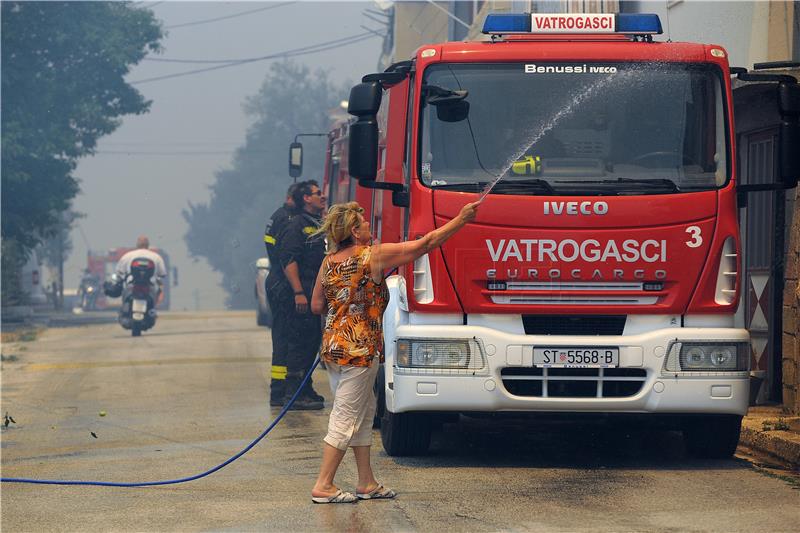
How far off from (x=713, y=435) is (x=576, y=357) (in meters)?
1.32

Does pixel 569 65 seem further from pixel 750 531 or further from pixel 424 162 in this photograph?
pixel 750 531

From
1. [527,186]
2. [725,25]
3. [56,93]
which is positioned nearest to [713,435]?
[527,186]

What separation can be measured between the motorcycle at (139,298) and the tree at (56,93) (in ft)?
35.9

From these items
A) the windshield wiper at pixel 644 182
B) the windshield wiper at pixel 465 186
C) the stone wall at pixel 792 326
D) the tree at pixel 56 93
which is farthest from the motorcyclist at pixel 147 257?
the windshield wiper at pixel 644 182

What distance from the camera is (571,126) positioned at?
354 inches

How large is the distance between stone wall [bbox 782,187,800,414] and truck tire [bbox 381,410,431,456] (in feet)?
9.90

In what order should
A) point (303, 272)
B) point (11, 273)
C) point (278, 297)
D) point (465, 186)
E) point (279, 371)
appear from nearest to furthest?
point (465, 186)
point (303, 272)
point (278, 297)
point (279, 371)
point (11, 273)

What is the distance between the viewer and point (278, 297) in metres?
13.1

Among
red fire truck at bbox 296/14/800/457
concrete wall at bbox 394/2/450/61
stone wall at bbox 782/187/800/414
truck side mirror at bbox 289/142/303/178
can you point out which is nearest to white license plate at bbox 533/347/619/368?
red fire truck at bbox 296/14/800/457

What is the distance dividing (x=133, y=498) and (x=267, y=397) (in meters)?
6.19

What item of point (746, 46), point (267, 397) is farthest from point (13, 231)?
point (746, 46)

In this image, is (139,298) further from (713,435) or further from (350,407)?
Result: (350,407)

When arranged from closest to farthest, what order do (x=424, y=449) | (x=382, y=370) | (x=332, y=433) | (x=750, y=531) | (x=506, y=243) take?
(x=750, y=531) → (x=332, y=433) → (x=506, y=243) → (x=424, y=449) → (x=382, y=370)

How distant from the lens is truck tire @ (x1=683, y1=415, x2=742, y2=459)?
9.32 metres
